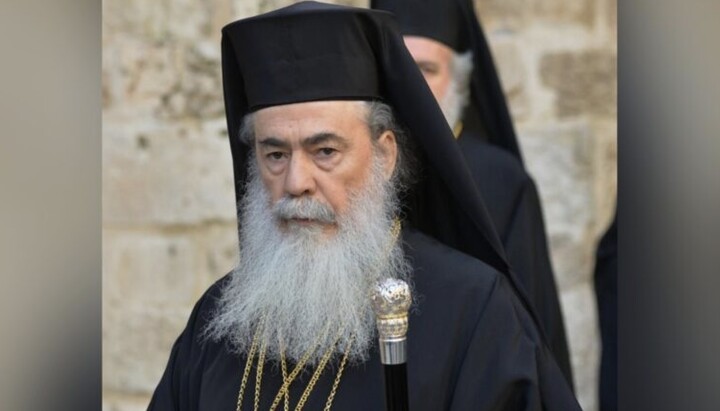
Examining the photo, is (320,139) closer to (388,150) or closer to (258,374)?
(388,150)

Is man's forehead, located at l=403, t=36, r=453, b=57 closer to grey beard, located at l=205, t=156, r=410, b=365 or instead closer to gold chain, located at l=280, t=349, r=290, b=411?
grey beard, located at l=205, t=156, r=410, b=365

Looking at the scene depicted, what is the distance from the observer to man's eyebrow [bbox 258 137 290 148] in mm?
3243

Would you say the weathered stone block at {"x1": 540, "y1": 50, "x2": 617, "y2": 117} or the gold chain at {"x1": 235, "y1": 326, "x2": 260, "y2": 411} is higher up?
the weathered stone block at {"x1": 540, "y1": 50, "x2": 617, "y2": 117}

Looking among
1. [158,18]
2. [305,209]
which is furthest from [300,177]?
[158,18]

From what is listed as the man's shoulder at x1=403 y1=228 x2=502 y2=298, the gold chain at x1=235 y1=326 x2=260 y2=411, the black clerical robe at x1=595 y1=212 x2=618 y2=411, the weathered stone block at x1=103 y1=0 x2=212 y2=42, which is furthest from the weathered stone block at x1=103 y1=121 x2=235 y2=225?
the black clerical robe at x1=595 y1=212 x2=618 y2=411

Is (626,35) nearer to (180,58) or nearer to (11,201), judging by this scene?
(180,58)

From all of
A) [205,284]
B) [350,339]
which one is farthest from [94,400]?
[350,339]

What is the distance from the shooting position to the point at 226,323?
342cm

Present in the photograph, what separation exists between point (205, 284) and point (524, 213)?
48.1 inches

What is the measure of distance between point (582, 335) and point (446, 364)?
0.96 metres

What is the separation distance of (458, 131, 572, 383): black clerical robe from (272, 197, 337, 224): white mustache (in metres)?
0.87

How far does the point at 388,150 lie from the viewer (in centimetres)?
338

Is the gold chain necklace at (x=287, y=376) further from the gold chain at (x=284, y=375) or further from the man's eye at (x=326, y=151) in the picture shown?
the man's eye at (x=326, y=151)

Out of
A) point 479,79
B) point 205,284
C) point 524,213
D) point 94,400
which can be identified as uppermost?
point 479,79
